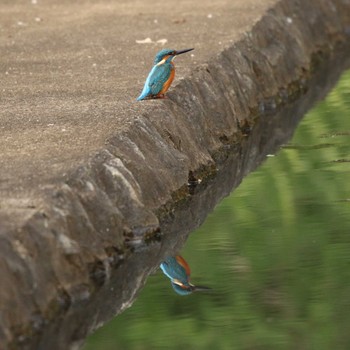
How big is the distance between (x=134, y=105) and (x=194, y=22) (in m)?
3.92

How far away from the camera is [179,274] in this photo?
8.20m

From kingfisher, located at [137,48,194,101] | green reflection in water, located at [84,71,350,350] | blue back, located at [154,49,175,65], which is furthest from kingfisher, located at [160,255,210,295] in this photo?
blue back, located at [154,49,175,65]

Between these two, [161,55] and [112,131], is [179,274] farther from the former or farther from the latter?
[161,55]

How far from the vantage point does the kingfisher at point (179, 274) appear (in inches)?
314

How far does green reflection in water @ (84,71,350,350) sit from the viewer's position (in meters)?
7.20

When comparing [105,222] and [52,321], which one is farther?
[105,222]

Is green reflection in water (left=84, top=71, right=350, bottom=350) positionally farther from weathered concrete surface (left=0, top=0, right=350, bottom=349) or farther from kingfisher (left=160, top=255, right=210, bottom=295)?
weathered concrete surface (left=0, top=0, right=350, bottom=349)

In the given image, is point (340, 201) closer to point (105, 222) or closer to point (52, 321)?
point (105, 222)

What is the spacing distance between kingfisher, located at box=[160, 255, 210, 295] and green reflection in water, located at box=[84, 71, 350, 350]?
49 mm

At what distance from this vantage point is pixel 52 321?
23.3ft

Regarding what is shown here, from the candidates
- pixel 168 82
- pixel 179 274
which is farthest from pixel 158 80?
pixel 179 274

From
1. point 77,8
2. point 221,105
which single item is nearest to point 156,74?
point 221,105

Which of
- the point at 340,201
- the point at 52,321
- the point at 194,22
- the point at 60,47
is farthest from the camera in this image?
the point at 194,22

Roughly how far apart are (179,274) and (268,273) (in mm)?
499
